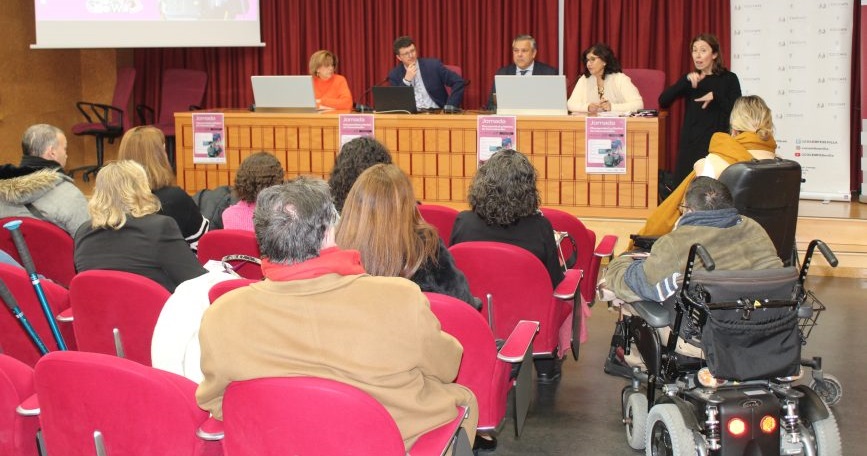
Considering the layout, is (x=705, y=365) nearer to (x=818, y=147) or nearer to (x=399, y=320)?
(x=399, y=320)

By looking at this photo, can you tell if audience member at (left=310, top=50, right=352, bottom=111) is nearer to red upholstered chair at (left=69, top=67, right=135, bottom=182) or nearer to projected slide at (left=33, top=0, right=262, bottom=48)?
projected slide at (left=33, top=0, right=262, bottom=48)

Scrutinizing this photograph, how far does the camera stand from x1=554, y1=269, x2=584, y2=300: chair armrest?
3666 mm

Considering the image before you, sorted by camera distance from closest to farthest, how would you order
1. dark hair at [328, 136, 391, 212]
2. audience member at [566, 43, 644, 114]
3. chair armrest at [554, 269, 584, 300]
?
chair armrest at [554, 269, 584, 300] → dark hair at [328, 136, 391, 212] → audience member at [566, 43, 644, 114]

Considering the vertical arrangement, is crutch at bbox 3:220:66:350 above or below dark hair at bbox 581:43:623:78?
below

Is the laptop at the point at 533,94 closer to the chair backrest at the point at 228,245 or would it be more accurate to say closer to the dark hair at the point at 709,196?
the chair backrest at the point at 228,245

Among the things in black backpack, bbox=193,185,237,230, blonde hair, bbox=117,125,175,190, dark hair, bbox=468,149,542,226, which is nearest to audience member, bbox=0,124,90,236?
blonde hair, bbox=117,125,175,190

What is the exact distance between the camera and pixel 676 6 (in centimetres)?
828

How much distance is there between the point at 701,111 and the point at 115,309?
492 cm

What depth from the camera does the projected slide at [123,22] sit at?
8.88 metres

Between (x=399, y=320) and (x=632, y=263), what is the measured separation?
1528mm

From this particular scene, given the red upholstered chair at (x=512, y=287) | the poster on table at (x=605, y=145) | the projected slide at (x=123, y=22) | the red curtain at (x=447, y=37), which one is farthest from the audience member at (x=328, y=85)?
the red upholstered chair at (x=512, y=287)

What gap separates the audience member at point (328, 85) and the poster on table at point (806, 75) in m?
3.23

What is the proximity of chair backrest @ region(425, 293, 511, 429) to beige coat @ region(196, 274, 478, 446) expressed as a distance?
0.48 meters

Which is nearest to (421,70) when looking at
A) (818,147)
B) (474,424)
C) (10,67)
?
(818,147)
